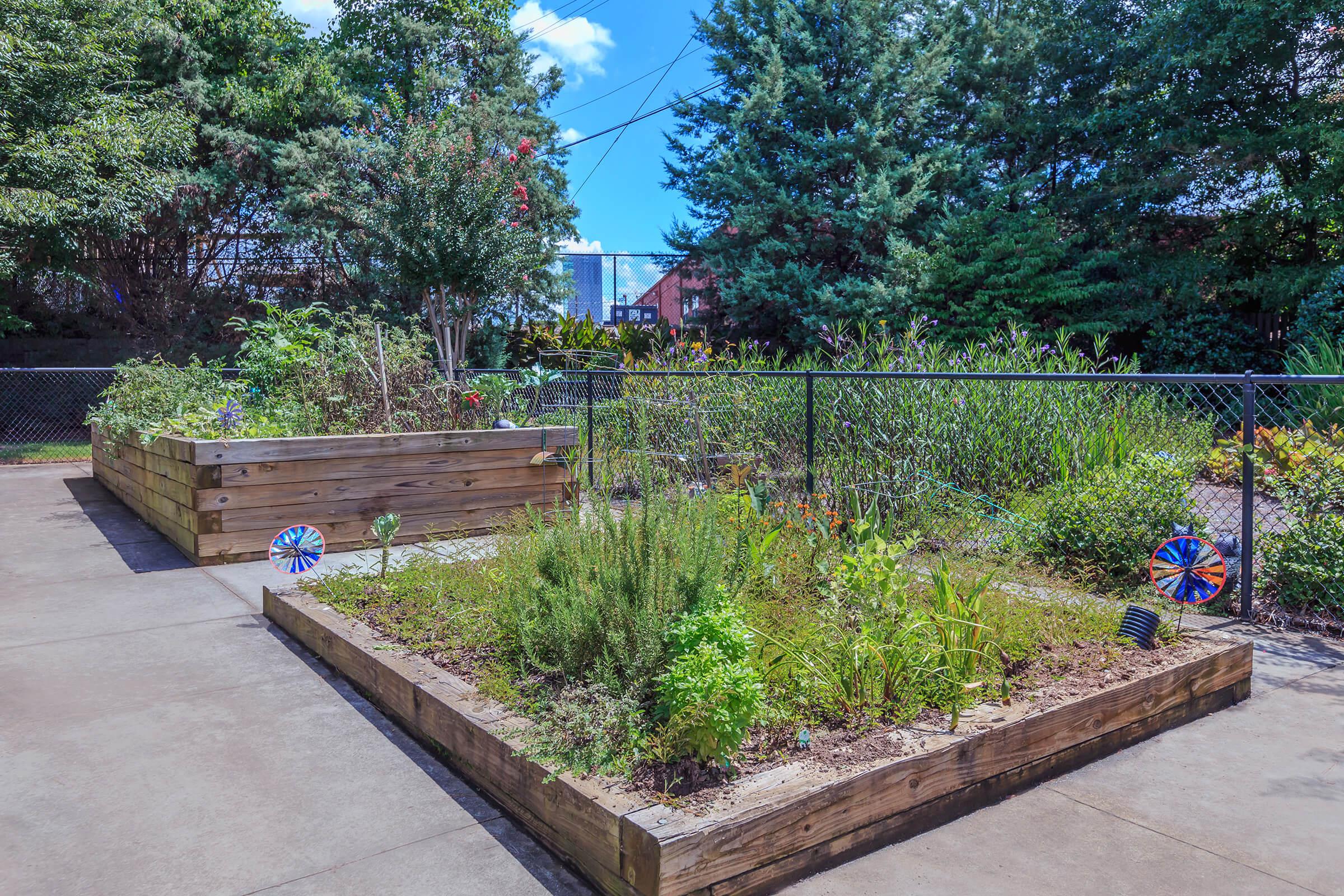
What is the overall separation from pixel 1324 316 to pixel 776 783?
12.2 m

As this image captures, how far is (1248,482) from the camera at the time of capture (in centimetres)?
393

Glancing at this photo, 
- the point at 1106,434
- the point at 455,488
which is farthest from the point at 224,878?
the point at 1106,434

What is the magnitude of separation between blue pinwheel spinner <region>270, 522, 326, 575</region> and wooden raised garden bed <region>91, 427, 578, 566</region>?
95cm

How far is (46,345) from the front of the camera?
1480 centimetres

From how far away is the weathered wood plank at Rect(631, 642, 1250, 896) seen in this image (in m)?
1.87

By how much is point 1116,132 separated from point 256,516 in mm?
14704

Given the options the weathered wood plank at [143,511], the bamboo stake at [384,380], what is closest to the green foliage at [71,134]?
the weathered wood plank at [143,511]

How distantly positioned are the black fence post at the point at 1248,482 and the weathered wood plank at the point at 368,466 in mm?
4266

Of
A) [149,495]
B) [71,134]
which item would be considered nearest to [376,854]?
[149,495]

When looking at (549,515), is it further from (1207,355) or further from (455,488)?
(1207,355)

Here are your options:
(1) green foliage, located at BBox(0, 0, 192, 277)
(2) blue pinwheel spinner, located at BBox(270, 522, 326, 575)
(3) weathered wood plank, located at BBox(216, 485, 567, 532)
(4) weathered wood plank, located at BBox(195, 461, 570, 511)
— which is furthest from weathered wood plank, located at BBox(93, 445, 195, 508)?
(1) green foliage, located at BBox(0, 0, 192, 277)

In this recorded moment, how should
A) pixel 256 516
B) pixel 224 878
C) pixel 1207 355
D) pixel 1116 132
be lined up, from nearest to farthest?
pixel 224 878, pixel 256 516, pixel 1207 355, pixel 1116 132

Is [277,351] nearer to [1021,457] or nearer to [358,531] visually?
[358,531]

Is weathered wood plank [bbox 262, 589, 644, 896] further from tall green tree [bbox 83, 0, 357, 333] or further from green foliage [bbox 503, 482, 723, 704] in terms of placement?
tall green tree [bbox 83, 0, 357, 333]
